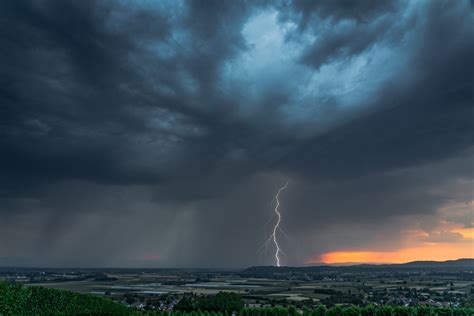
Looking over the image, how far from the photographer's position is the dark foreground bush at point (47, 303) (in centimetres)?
2052

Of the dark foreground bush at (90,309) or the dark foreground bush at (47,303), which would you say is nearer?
the dark foreground bush at (47,303)

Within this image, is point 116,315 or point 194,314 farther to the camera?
point 116,315

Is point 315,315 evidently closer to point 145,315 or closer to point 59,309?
point 145,315

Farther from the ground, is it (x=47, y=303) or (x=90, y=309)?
(x=47, y=303)

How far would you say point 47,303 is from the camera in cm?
2447


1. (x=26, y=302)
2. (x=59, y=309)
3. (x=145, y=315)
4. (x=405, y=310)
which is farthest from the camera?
(x=405, y=310)

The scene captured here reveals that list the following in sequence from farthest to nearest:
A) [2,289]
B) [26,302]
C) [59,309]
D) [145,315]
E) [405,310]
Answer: [405,310] < [145,315] < [59,309] < [26,302] < [2,289]

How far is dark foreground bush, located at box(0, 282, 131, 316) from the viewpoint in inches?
808

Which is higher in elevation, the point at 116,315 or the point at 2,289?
the point at 2,289

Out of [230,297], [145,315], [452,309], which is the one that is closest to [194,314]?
[145,315]

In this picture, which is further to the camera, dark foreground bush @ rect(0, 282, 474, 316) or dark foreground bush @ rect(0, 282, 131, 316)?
dark foreground bush @ rect(0, 282, 474, 316)

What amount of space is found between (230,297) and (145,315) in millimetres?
25511

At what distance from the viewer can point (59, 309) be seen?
25.8 meters

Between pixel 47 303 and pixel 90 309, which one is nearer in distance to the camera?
pixel 47 303
